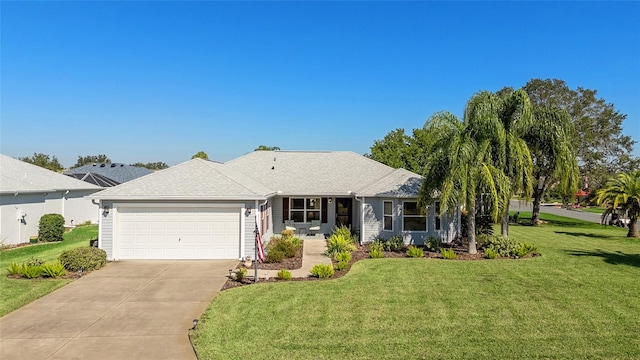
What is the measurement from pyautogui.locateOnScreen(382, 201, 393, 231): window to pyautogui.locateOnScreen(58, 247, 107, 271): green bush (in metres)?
11.8

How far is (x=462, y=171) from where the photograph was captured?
14.0 meters

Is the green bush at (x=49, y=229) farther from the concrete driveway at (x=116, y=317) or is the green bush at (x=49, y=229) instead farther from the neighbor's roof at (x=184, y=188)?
the concrete driveway at (x=116, y=317)

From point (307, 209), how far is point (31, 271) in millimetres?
12373

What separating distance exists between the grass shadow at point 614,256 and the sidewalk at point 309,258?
10.6 meters

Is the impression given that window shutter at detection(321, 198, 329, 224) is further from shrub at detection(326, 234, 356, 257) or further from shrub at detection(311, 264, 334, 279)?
shrub at detection(311, 264, 334, 279)

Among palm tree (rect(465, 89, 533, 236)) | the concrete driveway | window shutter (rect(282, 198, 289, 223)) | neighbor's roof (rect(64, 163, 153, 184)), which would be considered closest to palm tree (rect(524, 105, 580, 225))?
palm tree (rect(465, 89, 533, 236))

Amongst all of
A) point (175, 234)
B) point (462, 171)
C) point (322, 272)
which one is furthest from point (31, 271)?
point (462, 171)

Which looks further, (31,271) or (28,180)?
(28,180)

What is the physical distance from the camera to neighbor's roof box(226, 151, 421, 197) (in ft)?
59.4

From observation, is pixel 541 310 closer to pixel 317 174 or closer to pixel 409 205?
pixel 409 205

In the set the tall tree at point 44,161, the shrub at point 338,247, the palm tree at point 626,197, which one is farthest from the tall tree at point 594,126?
the tall tree at point 44,161

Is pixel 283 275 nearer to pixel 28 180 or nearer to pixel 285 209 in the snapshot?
pixel 285 209

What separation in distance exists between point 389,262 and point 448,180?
12.5ft

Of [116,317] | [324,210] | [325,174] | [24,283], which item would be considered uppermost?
[325,174]
